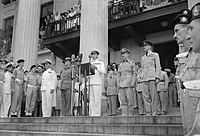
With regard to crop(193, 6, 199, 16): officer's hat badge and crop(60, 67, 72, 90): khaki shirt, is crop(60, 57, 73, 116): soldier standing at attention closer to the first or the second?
crop(60, 67, 72, 90): khaki shirt

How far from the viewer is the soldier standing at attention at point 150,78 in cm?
697

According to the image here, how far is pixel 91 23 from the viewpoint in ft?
34.9

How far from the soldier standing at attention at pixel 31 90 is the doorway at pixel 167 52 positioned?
8.00 m

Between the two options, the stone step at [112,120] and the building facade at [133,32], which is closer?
the stone step at [112,120]

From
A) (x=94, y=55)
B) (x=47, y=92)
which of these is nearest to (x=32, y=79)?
(x=47, y=92)

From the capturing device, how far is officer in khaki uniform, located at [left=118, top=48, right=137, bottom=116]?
751 centimetres

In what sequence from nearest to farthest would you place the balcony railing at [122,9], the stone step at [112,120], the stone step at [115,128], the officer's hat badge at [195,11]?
the officer's hat badge at [195,11] → the stone step at [115,128] → the stone step at [112,120] → the balcony railing at [122,9]

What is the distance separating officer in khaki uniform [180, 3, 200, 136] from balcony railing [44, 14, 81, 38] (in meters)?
13.0

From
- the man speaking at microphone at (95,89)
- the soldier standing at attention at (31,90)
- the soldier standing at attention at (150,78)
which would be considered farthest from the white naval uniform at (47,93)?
the soldier standing at attention at (150,78)

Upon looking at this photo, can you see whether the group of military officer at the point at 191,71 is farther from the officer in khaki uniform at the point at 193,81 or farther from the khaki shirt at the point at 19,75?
the khaki shirt at the point at 19,75

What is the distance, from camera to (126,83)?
7527mm

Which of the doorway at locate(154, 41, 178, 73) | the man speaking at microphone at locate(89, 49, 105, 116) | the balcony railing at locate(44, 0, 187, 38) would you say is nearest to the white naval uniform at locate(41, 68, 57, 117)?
the man speaking at microphone at locate(89, 49, 105, 116)

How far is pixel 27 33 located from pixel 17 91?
15.8ft

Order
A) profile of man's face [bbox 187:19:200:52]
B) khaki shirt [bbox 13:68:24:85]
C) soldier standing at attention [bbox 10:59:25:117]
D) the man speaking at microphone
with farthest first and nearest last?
khaki shirt [bbox 13:68:24:85], soldier standing at attention [bbox 10:59:25:117], the man speaking at microphone, profile of man's face [bbox 187:19:200:52]
